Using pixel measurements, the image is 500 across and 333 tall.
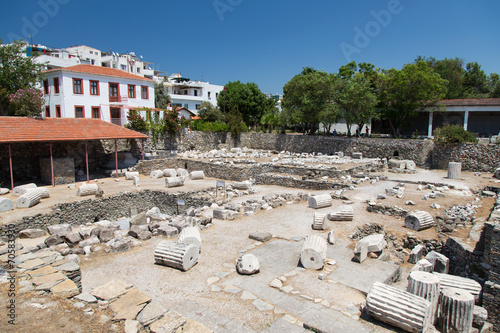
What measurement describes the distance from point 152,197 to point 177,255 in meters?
12.3

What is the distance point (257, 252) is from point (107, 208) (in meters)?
11.7

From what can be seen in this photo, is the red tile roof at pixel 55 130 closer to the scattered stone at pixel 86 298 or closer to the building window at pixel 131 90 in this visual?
the building window at pixel 131 90

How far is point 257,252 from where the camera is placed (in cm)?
941

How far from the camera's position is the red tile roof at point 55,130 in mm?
18078

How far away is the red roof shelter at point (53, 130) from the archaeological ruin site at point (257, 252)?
1555 millimetres

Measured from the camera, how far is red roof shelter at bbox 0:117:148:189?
58.9 ft

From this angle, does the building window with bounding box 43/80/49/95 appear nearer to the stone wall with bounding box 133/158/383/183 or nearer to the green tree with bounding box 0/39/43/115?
the green tree with bounding box 0/39/43/115

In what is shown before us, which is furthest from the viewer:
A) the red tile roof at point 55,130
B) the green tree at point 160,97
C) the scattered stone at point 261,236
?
the green tree at point 160,97

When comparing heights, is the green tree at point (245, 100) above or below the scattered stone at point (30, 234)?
above

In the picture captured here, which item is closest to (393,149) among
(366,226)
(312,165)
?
(312,165)

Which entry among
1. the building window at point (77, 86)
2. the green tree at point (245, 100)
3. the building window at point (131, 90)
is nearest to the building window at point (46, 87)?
the building window at point (77, 86)

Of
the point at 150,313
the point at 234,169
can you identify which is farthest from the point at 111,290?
the point at 234,169

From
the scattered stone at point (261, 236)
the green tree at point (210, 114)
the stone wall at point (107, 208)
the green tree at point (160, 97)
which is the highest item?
the green tree at point (160, 97)

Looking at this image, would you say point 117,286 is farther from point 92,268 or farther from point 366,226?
point 366,226
